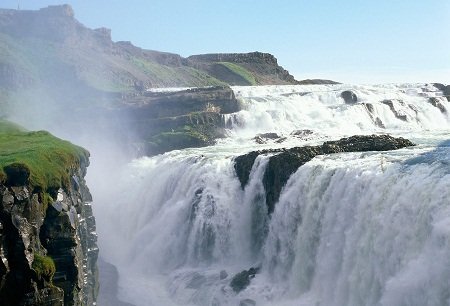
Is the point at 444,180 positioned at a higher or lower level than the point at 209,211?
higher

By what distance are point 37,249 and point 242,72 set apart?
107 metres

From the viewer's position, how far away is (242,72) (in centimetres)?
11975

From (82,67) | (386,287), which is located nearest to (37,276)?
(386,287)

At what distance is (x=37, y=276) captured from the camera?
48.2 ft

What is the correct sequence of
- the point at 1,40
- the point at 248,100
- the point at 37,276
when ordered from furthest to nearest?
the point at 1,40
the point at 248,100
the point at 37,276

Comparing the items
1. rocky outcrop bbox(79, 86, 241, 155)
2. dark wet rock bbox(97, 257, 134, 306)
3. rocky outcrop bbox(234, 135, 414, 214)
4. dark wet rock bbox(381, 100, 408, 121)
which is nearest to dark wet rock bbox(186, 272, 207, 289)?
dark wet rock bbox(97, 257, 134, 306)

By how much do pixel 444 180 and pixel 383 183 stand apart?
288 cm

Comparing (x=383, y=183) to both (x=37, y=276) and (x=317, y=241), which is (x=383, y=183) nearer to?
(x=317, y=241)

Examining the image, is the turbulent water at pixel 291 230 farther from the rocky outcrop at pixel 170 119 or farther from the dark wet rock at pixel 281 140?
the rocky outcrop at pixel 170 119

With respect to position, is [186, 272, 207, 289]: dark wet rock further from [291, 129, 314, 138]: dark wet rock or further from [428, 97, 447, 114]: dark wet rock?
[428, 97, 447, 114]: dark wet rock

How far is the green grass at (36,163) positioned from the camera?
633 inches

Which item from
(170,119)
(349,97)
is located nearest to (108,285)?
(170,119)

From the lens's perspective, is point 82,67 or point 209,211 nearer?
point 209,211

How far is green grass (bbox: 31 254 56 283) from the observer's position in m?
14.8
